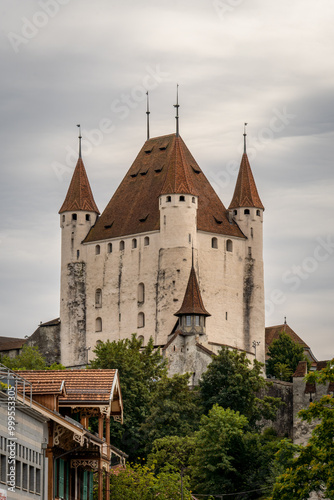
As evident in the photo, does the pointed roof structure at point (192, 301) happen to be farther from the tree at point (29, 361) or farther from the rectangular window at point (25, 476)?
the rectangular window at point (25, 476)

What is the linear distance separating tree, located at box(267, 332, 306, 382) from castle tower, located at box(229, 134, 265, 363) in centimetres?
378

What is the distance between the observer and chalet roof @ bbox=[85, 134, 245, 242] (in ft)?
466

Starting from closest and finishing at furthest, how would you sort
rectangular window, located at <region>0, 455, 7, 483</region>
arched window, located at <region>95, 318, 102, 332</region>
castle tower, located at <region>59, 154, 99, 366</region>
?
rectangular window, located at <region>0, 455, 7, 483</region> < arched window, located at <region>95, 318, 102, 332</region> < castle tower, located at <region>59, 154, 99, 366</region>

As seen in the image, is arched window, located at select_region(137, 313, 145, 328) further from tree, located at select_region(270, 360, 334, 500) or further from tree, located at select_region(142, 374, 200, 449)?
tree, located at select_region(270, 360, 334, 500)

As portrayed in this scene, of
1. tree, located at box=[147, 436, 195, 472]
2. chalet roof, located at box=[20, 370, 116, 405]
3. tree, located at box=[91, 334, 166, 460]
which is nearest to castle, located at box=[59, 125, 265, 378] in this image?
tree, located at box=[91, 334, 166, 460]

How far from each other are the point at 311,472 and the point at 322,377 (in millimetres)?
3532

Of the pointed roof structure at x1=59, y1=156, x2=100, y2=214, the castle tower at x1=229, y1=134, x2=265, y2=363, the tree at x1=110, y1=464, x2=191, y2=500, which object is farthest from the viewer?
the pointed roof structure at x1=59, y1=156, x2=100, y2=214

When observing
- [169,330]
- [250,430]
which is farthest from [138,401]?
[169,330]

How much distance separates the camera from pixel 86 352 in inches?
5625

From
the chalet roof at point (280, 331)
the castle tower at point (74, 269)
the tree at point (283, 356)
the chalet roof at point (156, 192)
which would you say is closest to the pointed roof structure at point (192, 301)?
the chalet roof at point (156, 192)

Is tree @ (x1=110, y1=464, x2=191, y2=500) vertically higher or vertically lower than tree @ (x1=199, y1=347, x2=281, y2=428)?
lower

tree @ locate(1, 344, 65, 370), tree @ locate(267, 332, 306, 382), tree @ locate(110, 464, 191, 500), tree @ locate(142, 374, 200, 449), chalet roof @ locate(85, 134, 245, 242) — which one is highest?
chalet roof @ locate(85, 134, 245, 242)

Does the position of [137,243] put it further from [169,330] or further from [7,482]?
[7,482]

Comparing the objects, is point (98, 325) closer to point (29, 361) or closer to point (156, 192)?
point (29, 361)
